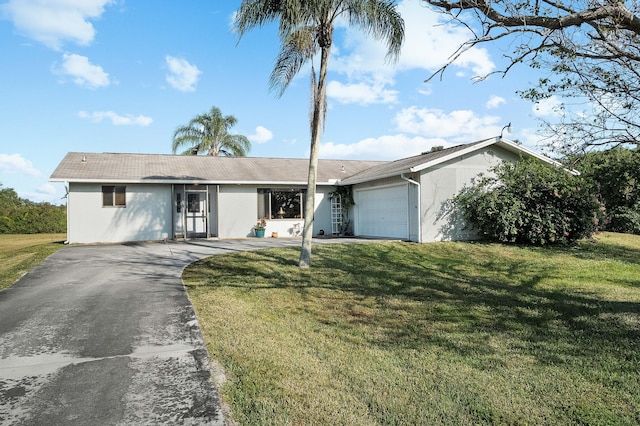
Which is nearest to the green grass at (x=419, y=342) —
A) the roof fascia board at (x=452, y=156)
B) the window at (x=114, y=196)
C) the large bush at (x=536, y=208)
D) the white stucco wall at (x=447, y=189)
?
the large bush at (x=536, y=208)

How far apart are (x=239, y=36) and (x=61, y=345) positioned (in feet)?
26.3

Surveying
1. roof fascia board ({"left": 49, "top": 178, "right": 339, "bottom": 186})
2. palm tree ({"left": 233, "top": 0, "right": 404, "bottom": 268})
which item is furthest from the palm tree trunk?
roof fascia board ({"left": 49, "top": 178, "right": 339, "bottom": 186})

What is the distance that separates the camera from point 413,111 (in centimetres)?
1302

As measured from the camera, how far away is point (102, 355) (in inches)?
180

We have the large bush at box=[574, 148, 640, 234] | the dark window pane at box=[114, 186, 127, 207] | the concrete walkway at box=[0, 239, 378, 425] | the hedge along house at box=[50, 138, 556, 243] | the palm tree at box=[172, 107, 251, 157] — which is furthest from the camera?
the palm tree at box=[172, 107, 251, 157]

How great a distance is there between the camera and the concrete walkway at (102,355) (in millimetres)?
3346

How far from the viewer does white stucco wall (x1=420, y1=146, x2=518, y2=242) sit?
15.1 metres

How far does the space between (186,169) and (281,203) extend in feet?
15.3

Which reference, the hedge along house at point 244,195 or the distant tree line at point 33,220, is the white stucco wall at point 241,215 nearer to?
the hedge along house at point 244,195

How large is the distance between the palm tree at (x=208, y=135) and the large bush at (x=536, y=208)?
70.9 ft

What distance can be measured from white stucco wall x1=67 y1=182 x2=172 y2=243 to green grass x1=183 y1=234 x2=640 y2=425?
7.67 metres

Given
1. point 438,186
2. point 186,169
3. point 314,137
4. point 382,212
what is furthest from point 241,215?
point 314,137

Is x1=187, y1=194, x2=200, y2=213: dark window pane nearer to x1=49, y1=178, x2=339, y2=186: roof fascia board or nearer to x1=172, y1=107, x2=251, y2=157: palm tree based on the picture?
x1=49, y1=178, x2=339, y2=186: roof fascia board

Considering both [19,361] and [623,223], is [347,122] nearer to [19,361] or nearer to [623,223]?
[19,361]
